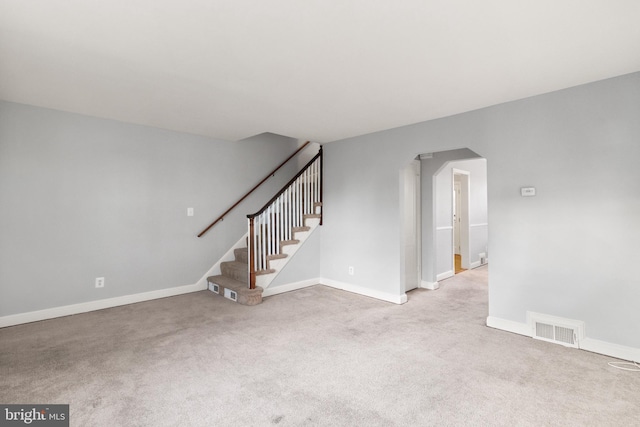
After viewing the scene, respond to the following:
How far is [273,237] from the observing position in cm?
474

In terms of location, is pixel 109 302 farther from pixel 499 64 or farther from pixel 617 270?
pixel 617 270

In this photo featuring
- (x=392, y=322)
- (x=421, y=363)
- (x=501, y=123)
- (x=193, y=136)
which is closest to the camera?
(x=421, y=363)

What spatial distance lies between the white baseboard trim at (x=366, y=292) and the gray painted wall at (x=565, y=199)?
1.19 meters

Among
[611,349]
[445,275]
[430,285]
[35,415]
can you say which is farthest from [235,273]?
[611,349]

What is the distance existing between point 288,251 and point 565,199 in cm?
352

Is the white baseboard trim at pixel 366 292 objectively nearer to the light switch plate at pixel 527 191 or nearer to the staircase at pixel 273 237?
the staircase at pixel 273 237

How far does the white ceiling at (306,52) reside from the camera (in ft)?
5.95

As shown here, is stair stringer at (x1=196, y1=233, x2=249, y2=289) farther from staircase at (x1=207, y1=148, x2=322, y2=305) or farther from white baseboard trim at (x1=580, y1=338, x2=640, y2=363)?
white baseboard trim at (x1=580, y1=338, x2=640, y2=363)

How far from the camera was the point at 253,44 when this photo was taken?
2.16 m

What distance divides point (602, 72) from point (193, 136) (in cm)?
489

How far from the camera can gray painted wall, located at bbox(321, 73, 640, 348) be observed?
2.65 m

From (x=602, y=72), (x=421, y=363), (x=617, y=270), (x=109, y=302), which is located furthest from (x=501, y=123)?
(x=109, y=302)

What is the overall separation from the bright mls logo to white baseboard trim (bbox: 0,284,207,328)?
193 cm

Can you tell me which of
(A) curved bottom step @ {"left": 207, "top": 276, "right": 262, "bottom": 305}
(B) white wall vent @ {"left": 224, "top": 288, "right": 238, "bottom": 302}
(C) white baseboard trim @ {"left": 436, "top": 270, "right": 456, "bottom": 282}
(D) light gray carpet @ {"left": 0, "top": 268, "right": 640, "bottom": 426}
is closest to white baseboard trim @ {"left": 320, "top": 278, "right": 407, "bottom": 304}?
(D) light gray carpet @ {"left": 0, "top": 268, "right": 640, "bottom": 426}
